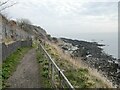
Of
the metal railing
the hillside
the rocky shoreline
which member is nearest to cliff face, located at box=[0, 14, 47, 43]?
the hillside

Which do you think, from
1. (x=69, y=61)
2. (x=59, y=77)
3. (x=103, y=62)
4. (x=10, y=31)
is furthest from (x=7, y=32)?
(x=59, y=77)

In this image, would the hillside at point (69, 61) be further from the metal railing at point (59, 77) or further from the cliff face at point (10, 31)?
the metal railing at point (59, 77)

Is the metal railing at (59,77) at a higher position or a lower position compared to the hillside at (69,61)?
higher

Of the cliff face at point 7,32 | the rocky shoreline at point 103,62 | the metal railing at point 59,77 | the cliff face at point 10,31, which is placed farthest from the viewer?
the cliff face at point 7,32

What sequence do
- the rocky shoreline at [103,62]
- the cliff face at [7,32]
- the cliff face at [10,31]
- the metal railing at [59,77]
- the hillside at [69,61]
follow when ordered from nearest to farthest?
1. the metal railing at [59,77]
2. the hillside at [69,61]
3. the rocky shoreline at [103,62]
4. the cliff face at [10,31]
5. the cliff face at [7,32]

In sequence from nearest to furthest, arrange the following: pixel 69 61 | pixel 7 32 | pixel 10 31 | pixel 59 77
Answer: pixel 59 77
pixel 69 61
pixel 7 32
pixel 10 31

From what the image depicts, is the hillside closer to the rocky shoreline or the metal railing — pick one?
the rocky shoreline

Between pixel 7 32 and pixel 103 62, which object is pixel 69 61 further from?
pixel 103 62

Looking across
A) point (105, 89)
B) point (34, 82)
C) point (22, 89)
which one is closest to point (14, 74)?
point (34, 82)

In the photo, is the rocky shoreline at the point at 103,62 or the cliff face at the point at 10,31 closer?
the rocky shoreline at the point at 103,62

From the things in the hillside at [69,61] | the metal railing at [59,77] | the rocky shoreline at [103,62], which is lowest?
the rocky shoreline at [103,62]

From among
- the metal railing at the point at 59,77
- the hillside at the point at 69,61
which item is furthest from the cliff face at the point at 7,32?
the metal railing at the point at 59,77

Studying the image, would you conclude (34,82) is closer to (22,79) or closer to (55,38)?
(22,79)

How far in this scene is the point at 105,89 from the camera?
12.7 metres
